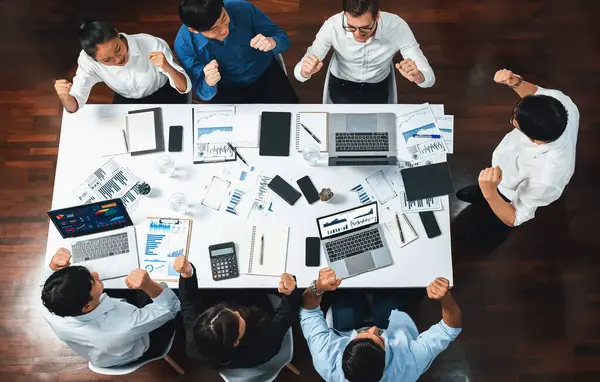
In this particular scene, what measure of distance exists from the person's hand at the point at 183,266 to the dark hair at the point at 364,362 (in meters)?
0.84

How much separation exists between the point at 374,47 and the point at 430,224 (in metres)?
1.01

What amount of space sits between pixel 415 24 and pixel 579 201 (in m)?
1.70

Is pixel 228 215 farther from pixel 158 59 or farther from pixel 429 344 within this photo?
pixel 429 344

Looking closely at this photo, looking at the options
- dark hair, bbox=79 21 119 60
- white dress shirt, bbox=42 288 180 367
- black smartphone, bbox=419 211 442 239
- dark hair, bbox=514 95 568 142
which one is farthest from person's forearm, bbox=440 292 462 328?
dark hair, bbox=79 21 119 60

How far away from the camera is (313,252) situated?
2.51 metres

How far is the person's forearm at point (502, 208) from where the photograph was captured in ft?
8.14

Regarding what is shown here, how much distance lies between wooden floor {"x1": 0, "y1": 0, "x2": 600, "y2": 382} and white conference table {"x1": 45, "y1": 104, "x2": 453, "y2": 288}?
887mm

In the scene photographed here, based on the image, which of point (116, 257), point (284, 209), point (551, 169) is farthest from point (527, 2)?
point (116, 257)

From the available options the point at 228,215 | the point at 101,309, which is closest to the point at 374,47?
the point at 228,215

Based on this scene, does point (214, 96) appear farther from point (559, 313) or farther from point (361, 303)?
point (559, 313)

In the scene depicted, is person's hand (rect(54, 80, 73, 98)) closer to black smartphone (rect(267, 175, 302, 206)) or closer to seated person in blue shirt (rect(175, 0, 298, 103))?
seated person in blue shirt (rect(175, 0, 298, 103))

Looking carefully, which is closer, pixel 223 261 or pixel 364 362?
pixel 364 362

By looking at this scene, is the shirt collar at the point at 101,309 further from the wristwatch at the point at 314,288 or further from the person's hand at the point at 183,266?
the wristwatch at the point at 314,288

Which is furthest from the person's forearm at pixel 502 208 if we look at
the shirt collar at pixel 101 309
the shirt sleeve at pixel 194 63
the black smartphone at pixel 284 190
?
the shirt collar at pixel 101 309
